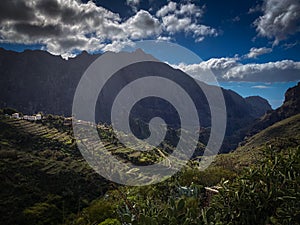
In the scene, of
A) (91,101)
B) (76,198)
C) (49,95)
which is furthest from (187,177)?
(49,95)

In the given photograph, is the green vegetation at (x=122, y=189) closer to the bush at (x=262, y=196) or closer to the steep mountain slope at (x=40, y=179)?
the bush at (x=262, y=196)

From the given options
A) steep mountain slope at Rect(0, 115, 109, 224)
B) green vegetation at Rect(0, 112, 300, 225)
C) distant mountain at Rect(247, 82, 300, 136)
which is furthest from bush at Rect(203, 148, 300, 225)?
distant mountain at Rect(247, 82, 300, 136)

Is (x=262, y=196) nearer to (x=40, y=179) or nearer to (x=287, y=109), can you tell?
(x=40, y=179)

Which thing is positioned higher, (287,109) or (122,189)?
(287,109)

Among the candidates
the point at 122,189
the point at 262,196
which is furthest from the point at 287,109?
the point at 262,196

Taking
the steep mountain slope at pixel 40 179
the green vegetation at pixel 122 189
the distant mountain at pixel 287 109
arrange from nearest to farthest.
→ the green vegetation at pixel 122 189 → the steep mountain slope at pixel 40 179 → the distant mountain at pixel 287 109

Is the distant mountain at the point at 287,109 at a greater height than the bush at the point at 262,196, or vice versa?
the distant mountain at the point at 287,109

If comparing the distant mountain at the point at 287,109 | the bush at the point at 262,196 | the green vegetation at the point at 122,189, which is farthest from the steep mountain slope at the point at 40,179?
the distant mountain at the point at 287,109

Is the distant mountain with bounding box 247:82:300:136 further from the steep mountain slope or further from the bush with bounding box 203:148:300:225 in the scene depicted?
the bush with bounding box 203:148:300:225

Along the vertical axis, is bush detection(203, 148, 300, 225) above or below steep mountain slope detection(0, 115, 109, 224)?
above

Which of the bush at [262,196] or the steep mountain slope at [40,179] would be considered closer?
the bush at [262,196]

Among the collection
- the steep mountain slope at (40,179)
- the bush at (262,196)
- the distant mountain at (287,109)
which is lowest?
the steep mountain slope at (40,179)

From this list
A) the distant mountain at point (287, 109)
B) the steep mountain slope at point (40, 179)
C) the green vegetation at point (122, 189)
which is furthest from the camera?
the distant mountain at point (287, 109)

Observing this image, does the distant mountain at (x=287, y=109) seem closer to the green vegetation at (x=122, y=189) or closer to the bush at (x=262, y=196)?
the green vegetation at (x=122, y=189)
